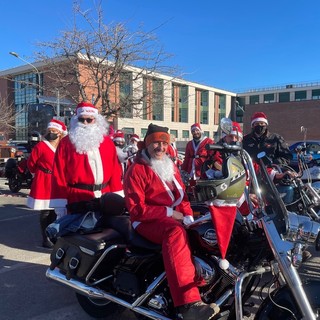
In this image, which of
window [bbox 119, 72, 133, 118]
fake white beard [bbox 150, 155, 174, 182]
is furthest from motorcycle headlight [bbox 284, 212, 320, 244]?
window [bbox 119, 72, 133, 118]

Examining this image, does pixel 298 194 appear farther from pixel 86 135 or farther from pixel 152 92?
pixel 152 92

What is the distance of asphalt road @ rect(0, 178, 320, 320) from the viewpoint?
11.4 feet

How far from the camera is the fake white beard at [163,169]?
316 cm

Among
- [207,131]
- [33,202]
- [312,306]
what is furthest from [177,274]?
[207,131]

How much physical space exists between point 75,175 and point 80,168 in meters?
0.10

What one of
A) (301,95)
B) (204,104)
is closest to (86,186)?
(204,104)

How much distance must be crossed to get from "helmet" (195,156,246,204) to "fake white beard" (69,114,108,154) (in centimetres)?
206

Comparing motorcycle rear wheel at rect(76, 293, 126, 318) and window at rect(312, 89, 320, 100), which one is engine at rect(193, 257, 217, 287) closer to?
motorcycle rear wheel at rect(76, 293, 126, 318)

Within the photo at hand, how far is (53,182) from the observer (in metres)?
3.99

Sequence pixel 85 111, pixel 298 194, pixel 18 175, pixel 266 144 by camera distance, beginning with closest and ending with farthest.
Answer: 1. pixel 85 111
2. pixel 298 194
3. pixel 266 144
4. pixel 18 175

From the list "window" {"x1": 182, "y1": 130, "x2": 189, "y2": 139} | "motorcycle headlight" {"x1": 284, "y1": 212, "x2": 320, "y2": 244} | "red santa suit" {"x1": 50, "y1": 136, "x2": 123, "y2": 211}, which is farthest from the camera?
"window" {"x1": 182, "y1": 130, "x2": 189, "y2": 139}

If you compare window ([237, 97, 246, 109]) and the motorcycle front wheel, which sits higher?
window ([237, 97, 246, 109])

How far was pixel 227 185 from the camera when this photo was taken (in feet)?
7.34

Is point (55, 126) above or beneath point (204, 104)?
beneath
